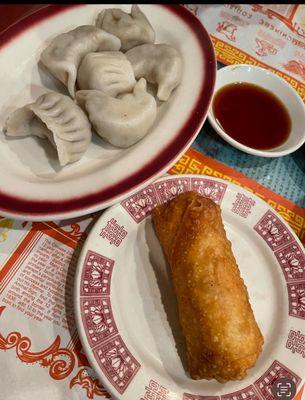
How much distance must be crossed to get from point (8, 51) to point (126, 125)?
0.61 meters

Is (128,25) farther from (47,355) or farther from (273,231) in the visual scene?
(47,355)

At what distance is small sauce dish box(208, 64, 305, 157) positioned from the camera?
1751mm

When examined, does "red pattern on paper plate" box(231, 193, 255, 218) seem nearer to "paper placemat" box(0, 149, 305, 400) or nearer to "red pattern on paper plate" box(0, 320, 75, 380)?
"paper placemat" box(0, 149, 305, 400)

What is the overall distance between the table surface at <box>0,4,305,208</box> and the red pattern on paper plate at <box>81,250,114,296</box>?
716 mm

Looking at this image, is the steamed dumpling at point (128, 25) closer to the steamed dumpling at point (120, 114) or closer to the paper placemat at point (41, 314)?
the steamed dumpling at point (120, 114)

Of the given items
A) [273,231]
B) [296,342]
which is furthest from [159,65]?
[296,342]

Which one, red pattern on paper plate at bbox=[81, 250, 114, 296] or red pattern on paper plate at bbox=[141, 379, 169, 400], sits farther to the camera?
red pattern on paper plate at bbox=[81, 250, 114, 296]

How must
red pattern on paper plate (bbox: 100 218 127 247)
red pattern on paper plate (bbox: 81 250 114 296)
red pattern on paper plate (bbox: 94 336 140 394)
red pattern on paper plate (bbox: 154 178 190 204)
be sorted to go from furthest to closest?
red pattern on paper plate (bbox: 154 178 190 204) < red pattern on paper plate (bbox: 100 218 127 247) < red pattern on paper plate (bbox: 81 250 114 296) < red pattern on paper plate (bbox: 94 336 140 394)

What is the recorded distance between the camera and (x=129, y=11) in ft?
5.89

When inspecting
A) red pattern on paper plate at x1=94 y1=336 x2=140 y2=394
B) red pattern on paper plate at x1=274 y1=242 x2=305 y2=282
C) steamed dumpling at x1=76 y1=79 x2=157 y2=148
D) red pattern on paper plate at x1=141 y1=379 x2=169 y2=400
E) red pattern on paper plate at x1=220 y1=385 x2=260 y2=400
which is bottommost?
red pattern on paper plate at x1=141 y1=379 x2=169 y2=400

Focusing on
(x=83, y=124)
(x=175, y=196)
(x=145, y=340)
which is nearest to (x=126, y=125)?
(x=83, y=124)

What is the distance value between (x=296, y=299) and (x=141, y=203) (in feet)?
2.11

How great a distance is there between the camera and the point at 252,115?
1856 mm

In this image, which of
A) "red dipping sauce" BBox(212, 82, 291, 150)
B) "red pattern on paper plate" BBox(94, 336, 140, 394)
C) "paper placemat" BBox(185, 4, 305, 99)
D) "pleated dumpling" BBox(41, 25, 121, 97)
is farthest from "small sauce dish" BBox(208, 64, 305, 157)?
"red pattern on paper plate" BBox(94, 336, 140, 394)
